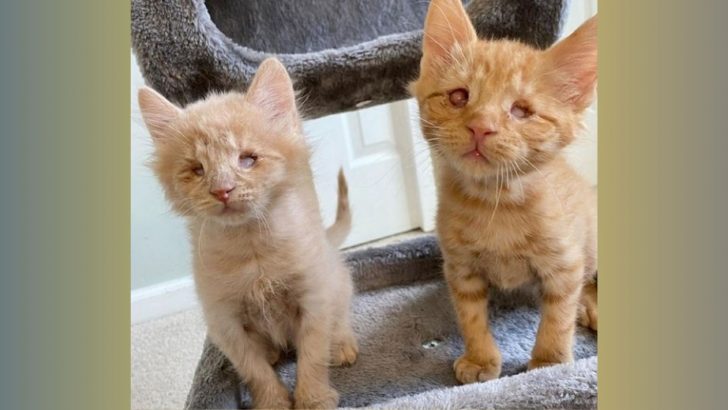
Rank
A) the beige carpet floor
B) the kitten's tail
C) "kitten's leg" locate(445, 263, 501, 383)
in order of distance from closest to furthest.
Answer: "kitten's leg" locate(445, 263, 501, 383) → the kitten's tail → the beige carpet floor

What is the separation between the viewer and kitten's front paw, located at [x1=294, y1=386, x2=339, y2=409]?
92cm

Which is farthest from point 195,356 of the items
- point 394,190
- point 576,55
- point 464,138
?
point 576,55

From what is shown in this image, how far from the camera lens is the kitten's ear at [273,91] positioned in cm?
87

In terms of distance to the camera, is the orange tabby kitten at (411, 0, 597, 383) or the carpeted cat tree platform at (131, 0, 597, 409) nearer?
the orange tabby kitten at (411, 0, 597, 383)

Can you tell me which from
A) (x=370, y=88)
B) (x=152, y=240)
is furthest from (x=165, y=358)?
(x=370, y=88)

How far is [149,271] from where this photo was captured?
145cm

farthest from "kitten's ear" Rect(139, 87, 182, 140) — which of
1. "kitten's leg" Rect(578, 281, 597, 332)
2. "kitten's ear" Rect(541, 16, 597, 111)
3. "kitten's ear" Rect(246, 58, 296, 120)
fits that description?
"kitten's leg" Rect(578, 281, 597, 332)

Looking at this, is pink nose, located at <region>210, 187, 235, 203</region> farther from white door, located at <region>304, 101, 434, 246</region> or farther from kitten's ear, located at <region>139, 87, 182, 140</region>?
white door, located at <region>304, 101, 434, 246</region>

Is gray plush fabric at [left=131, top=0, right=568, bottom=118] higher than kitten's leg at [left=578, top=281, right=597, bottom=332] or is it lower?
higher

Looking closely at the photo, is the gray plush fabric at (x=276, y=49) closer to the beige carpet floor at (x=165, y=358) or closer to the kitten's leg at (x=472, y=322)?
the kitten's leg at (x=472, y=322)

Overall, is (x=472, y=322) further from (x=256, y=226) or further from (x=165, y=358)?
(x=165, y=358)

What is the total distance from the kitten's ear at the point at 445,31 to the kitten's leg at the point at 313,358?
1.23 feet

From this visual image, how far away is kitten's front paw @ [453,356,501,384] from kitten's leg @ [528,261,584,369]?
0.06 metres
